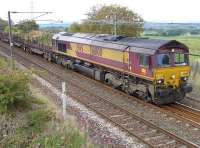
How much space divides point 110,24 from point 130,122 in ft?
89.5

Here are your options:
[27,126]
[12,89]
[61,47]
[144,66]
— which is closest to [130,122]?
[144,66]

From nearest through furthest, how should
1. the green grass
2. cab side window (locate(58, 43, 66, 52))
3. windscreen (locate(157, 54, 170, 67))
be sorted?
1. the green grass
2. windscreen (locate(157, 54, 170, 67))
3. cab side window (locate(58, 43, 66, 52))

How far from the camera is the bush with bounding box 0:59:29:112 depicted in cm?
1241

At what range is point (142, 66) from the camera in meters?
18.7

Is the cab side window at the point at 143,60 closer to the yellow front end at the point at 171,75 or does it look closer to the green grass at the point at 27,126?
the yellow front end at the point at 171,75

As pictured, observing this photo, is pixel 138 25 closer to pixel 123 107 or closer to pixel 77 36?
pixel 77 36

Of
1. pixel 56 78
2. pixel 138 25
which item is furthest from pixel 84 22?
pixel 56 78

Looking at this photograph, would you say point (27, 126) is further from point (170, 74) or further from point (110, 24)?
point (110, 24)

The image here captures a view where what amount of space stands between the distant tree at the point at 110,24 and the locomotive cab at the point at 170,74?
76.1 feet

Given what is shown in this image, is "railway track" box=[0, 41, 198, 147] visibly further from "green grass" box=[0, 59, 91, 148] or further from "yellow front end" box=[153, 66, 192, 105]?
"green grass" box=[0, 59, 91, 148]

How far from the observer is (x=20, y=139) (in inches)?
409

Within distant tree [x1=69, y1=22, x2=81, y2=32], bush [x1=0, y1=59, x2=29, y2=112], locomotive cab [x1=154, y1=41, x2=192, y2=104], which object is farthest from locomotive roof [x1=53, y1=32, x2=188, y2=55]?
distant tree [x1=69, y1=22, x2=81, y2=32]

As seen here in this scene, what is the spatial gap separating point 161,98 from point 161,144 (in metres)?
5.40

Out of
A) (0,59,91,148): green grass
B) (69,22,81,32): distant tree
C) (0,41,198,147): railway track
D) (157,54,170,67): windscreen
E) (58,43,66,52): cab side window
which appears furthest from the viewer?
(69,22,81,32): distant tree
